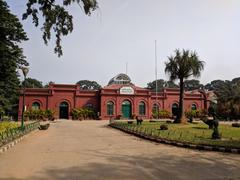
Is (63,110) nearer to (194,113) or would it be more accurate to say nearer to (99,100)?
(99,100)

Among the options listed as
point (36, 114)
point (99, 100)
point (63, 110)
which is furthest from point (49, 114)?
point (99, 100)

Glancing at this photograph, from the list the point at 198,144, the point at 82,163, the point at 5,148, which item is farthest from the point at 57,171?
the point at 198,144

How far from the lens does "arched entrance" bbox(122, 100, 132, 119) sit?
48.8 meters

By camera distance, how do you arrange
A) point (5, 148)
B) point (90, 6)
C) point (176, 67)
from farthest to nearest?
point (176, 67), point (5, 148), point (90, 6)

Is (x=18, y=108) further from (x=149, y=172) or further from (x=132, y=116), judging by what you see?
(x=149, y=172)

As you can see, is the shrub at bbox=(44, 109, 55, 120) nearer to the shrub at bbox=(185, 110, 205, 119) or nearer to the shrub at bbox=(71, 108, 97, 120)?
the shrub at bbox=(71, 108, 97, 120)

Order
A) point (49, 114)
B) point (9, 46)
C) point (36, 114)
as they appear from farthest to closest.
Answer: point (49, 114)
point (36, 114)
point (9, 46)

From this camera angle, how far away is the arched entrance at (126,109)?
160 feet

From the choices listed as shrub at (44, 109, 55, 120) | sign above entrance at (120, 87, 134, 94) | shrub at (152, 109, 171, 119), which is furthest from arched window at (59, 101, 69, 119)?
shrub at (152, 109, 171, 119)

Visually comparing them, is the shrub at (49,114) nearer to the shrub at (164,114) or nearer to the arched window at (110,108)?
the arched window at (110,108)

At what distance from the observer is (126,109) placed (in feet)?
161

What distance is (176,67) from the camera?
103 ft

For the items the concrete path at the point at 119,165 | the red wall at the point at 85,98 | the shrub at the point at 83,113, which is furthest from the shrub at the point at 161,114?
the concrete path at the point at 119,165

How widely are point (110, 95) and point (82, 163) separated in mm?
38267
